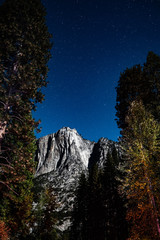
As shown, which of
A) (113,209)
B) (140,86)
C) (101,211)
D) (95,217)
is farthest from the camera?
(95,217)

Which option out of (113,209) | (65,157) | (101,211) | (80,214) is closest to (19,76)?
(113,209)

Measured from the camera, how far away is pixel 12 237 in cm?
1129

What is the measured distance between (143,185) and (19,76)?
31.1 ft

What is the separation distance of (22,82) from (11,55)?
272 centimetres

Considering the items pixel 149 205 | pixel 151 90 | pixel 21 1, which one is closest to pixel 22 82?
pixel 21 1

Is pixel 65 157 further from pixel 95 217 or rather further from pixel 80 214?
pixel 95 217

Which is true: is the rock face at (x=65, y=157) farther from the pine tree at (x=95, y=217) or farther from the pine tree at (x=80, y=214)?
the pine tree at (x=95, y=217)

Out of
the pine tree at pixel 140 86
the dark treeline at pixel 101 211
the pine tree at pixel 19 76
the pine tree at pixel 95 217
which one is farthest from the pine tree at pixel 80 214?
the pine tree at pixel 140 86

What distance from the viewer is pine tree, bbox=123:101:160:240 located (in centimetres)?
629

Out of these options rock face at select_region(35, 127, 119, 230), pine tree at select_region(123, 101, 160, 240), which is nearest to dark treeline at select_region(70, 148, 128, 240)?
pine tree at select_region(123, 101, 160, 240)

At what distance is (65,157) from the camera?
390ft

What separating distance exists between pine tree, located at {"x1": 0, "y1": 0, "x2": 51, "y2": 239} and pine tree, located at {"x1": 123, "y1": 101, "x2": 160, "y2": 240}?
5949 mm

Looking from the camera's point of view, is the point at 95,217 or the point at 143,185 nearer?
the point at 143,185

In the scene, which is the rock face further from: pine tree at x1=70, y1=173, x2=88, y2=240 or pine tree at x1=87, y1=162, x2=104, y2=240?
pine tree at x1=87, y1=162, x2=104, y2=240
